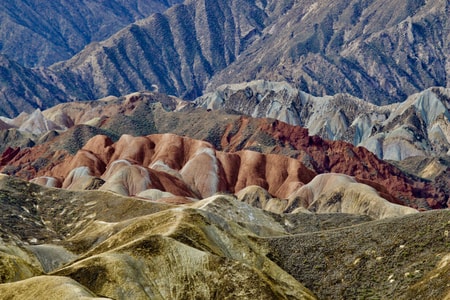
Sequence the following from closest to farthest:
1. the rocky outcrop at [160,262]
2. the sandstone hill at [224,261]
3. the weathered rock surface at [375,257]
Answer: the rocky outcrop at [160,262]
the sandstone hill at [224,261]
the weathered rock surface at [375,257]

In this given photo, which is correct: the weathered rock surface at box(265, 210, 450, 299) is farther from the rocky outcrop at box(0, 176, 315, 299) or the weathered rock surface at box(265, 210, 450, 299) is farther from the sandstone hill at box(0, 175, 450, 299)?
the rocky outcrop at box(0, 176, 315, 299)

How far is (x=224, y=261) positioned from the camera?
84688 mm

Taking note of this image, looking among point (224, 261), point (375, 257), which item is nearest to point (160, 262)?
point (224, 261)

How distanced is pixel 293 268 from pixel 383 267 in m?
13.9

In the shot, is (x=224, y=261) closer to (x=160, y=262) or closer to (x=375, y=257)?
(x=160, y=262)

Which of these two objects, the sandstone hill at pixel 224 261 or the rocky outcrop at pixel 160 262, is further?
the sandstone hill at pixel 224 261

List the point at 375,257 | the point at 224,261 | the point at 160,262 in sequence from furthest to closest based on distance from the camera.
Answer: the point at 375,257
the point at 160,262
the point at 224,261

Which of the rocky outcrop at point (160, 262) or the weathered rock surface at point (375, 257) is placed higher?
the rocky outcrop at point (160, 262)

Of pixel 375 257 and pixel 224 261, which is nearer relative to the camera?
pixel 224 261

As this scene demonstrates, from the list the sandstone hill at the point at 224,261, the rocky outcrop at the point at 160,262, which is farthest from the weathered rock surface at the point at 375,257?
the rocky outcrop at the point at 160,262

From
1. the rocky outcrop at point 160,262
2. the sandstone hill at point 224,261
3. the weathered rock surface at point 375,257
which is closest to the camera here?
the rocky outcrop at point 160,262

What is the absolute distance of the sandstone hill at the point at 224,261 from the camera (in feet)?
259

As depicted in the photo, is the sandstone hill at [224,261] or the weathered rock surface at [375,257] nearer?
the sandstone hill at [224,261]

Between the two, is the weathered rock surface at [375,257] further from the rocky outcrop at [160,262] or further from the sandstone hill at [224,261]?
the rocky outcrop at [160,262]
